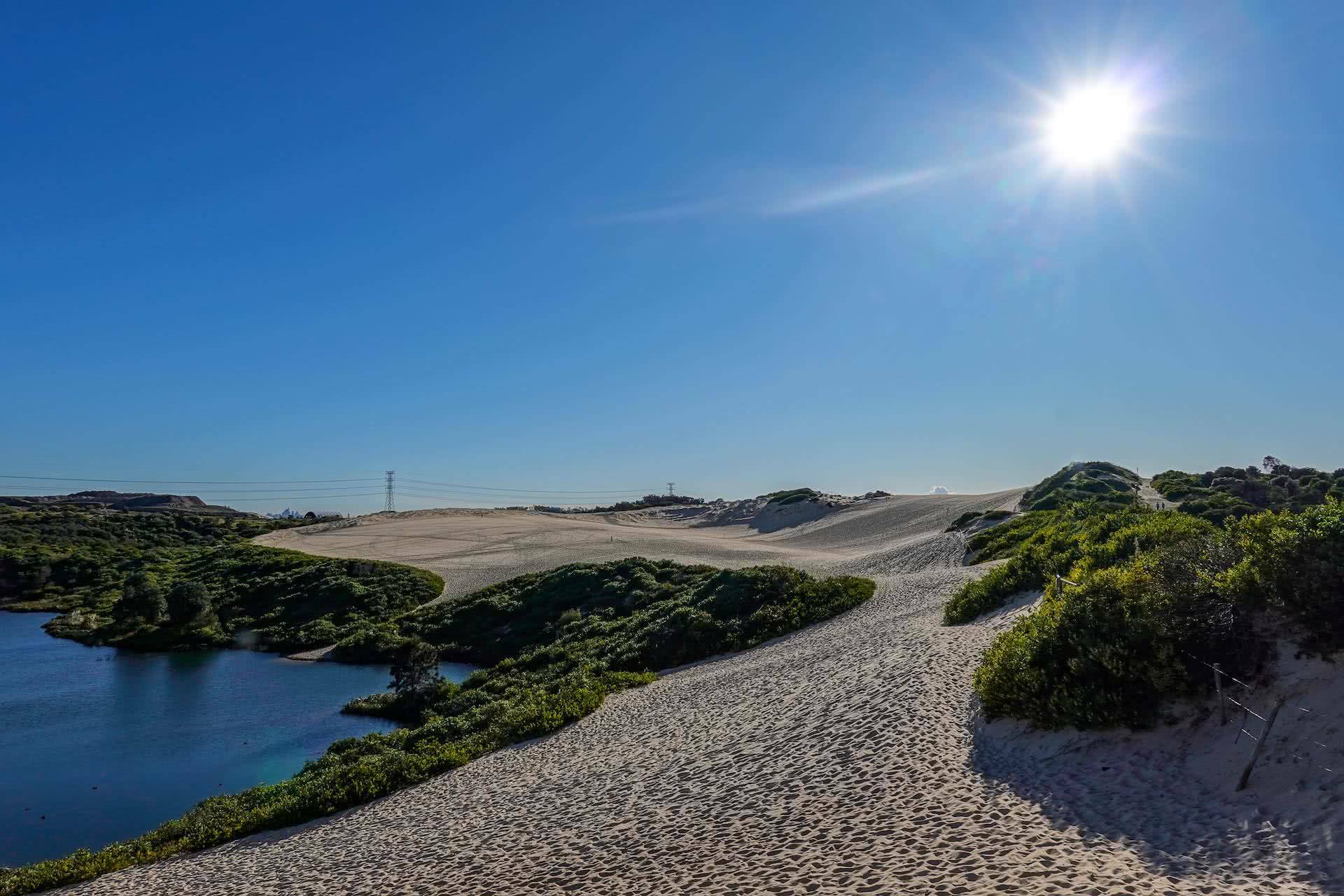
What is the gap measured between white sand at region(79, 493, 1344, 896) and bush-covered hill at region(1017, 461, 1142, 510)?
24943mm

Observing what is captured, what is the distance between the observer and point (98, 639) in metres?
36.8

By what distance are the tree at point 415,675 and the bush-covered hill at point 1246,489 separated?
24.7 meters

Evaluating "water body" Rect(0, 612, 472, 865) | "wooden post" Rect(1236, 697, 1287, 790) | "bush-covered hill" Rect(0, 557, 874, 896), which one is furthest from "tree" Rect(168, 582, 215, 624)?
"wooden post" Rect(1236, 697, 1287, 790)

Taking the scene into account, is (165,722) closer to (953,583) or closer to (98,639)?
(98,639)

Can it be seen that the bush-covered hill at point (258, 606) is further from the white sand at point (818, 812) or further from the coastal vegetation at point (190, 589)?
the white sand at point (818, 812)

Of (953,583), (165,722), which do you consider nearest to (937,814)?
(953,583)

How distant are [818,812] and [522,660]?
19.3 meters

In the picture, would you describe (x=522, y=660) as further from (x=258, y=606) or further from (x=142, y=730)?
(x=258, y=606)

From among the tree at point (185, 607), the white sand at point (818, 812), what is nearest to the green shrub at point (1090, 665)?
the white sand at point (818, 812)

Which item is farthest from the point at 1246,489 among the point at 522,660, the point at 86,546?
the point at 86,546

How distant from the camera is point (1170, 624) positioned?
9.83 meters

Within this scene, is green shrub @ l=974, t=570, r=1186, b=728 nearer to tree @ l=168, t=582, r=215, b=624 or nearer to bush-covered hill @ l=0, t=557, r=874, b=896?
bush-covered hill @ l=0, t=557, r=874, b=896

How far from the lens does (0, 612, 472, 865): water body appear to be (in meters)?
16.4

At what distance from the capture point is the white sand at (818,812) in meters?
6.93
